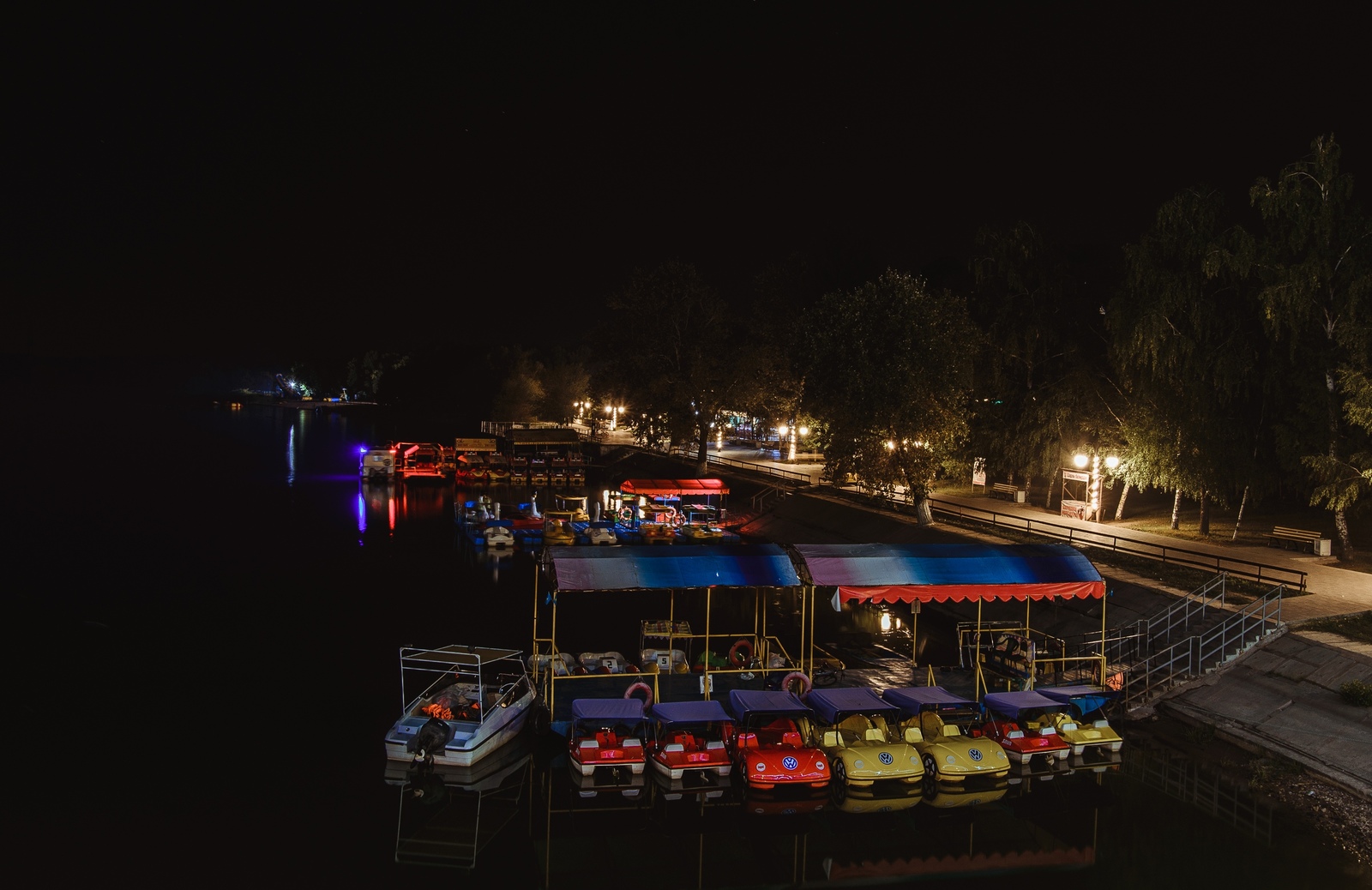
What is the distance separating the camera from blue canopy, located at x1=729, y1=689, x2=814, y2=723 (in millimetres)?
Result: 17625

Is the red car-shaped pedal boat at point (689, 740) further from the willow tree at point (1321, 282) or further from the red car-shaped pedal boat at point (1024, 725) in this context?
the willow tree at point (1321, 282)

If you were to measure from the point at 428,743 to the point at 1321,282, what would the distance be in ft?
94.6

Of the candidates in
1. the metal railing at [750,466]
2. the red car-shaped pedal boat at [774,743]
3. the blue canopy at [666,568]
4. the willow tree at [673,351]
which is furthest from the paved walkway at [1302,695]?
the willow tree at [673,351]

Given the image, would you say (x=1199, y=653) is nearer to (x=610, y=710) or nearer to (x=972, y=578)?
(x=972, y=578)

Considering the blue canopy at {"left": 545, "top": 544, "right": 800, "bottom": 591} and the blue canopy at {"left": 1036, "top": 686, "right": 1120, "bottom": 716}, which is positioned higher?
the blue canopy at {"left": 545, "top": 544, "right": 800, "bottom": 591}

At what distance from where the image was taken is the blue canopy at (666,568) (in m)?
20.1

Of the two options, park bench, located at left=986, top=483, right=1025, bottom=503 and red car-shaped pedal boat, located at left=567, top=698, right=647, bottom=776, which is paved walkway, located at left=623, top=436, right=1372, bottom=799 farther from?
park bench, located at left=986, top=483, right=1025, bottom=503

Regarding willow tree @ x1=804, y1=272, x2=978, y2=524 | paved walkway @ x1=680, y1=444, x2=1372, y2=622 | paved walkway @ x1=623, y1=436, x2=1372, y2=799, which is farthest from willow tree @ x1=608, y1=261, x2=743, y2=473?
paved walkway @ x1=623, y1=436, x2=1372, y2=799

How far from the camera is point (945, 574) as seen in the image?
70.8ft

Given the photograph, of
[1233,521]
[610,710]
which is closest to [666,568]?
[610,710]

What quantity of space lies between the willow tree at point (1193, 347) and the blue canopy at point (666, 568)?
18898 millimetres

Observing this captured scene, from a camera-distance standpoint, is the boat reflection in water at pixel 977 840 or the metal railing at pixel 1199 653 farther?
the metal railing at pixel 1199 653

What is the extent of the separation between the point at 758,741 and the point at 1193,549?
21524 mm

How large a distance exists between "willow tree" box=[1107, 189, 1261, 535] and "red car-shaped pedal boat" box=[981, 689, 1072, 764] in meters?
17.2
